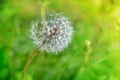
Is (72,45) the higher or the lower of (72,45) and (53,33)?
the higher

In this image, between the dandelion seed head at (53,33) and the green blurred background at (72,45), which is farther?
the green blurred background at (72,45)

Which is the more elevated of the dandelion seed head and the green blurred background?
the green blurred background

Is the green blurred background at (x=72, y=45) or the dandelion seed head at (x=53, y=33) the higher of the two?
the green blurred background at (x=72, y=45)

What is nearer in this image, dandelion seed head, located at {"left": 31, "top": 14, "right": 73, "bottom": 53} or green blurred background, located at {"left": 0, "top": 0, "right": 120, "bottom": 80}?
dandelion seed head, located at {"left": 31, "top": 14, "right": 73, "bottom": 53}
